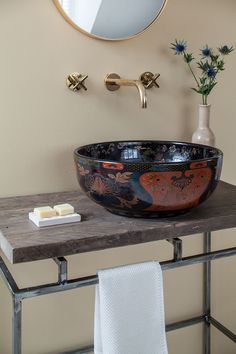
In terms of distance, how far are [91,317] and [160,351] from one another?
53 cm

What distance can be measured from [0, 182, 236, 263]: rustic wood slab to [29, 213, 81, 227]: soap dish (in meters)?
0.02

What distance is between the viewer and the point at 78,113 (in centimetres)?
157

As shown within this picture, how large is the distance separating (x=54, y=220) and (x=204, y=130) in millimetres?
730

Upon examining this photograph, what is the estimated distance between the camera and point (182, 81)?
1.74 m

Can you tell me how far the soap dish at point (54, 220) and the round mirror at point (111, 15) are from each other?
67 centimetres

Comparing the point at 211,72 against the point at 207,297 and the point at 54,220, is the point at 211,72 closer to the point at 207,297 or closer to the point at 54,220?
the point at 54,220

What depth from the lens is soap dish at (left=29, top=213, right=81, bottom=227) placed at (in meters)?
1.18

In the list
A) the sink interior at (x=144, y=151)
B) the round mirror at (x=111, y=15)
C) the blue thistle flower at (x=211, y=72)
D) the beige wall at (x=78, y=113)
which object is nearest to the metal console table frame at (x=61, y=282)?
the beige wall at (x=78, y=113)

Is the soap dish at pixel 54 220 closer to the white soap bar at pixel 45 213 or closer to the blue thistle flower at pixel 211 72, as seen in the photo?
the white soap bar at pixel 45 213


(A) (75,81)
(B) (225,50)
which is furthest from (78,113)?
(B) (225,50)

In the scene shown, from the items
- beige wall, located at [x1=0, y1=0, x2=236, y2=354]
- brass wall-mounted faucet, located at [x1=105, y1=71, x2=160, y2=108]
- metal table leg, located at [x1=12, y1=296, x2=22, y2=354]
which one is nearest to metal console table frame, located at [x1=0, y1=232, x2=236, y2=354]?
metal table leg, located at [x1=12, y1=296, x2=22, y2=354]

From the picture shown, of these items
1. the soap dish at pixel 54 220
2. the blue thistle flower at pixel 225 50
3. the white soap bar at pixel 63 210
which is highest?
the blue thistle flower at pixel 225 50

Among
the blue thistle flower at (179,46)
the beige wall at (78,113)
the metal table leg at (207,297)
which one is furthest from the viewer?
the metal table leg at (207,297)

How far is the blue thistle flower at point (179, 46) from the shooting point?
162 centimetres
